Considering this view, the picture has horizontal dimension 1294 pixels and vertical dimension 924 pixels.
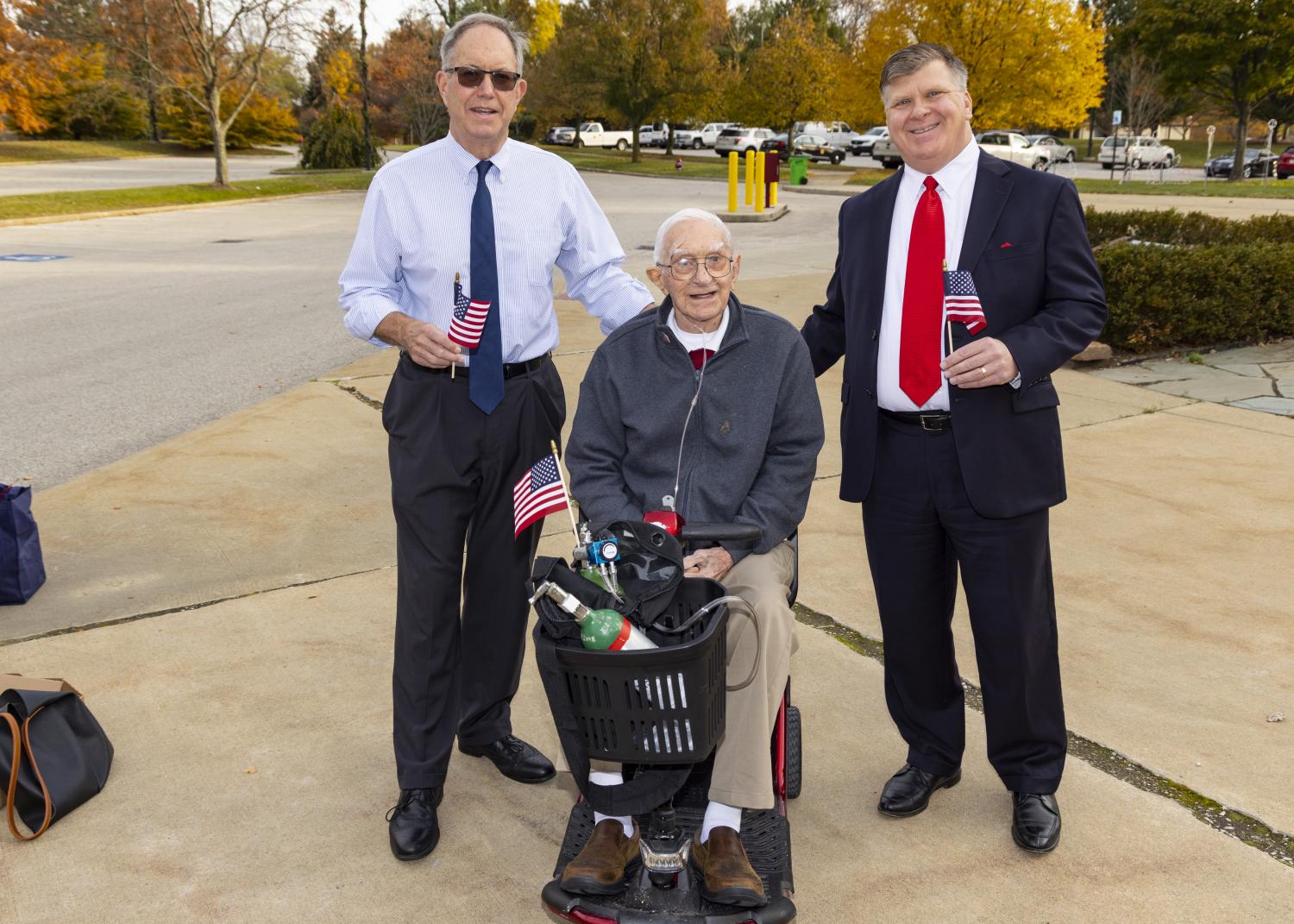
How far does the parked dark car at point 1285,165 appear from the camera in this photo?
38.5 meters

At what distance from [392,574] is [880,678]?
2.19m

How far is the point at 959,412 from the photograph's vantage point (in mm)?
3008

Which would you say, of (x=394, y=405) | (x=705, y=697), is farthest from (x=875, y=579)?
(x=394, y=405)

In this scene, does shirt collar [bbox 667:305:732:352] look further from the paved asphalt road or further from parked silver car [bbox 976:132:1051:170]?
parked silver car [bbox 976:132:1051:170]

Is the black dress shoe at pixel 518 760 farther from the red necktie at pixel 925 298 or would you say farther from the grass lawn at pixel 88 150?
the grass lawn at pixel 88 150

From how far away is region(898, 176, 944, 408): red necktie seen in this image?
3002mm

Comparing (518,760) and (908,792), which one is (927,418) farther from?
(518,760)

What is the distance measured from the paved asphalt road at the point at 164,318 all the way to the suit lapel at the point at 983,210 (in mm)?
5395

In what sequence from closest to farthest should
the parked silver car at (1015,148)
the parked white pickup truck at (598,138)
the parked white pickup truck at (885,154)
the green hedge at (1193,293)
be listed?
the green hedge at (1193,293), the parked silver car at (1015,148), the parked white pickup truck at (885,154), the parked white pickup truck at (598,138)

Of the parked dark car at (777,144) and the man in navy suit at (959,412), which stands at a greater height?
the parked dark car at (777,144)

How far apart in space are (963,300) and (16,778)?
9.47 feet

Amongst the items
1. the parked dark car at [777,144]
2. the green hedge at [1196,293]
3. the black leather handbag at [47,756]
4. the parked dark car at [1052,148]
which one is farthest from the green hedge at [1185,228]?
the parked dark car at [777,144]

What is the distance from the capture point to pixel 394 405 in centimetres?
323

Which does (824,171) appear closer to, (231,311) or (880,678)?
(231,311)
